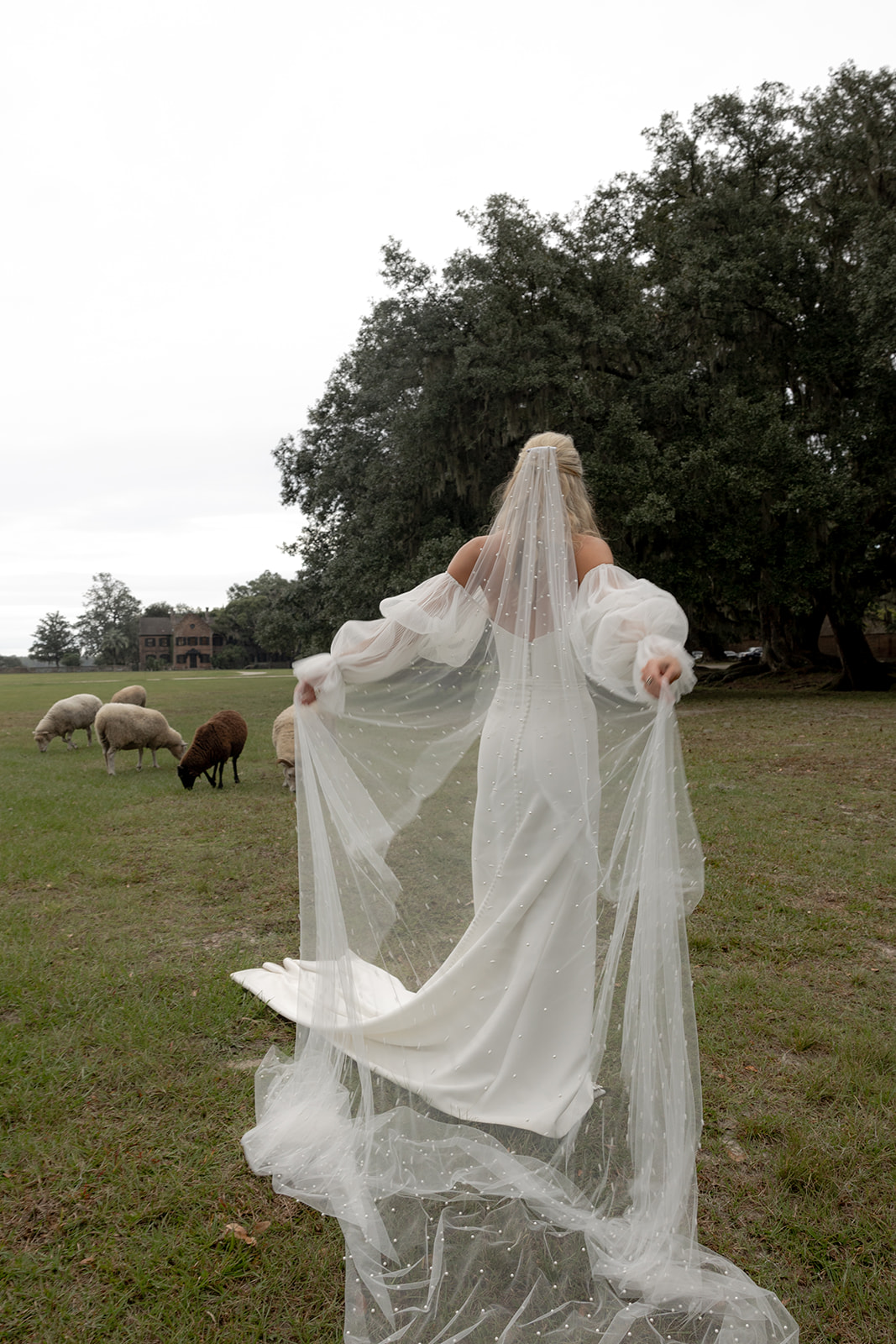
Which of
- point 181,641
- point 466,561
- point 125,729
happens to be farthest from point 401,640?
point 181,641

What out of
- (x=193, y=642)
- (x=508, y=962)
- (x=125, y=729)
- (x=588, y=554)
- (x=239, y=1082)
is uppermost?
(x=193, y=642)

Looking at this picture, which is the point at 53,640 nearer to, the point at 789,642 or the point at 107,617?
the point at 107,617

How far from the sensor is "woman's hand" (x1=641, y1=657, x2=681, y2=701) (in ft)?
8.67

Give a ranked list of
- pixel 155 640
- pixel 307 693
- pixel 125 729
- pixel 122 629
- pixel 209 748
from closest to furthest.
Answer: pixel 307 693, pixel 209 748, pixel 125 729, pixel 155 640, pixel 122 629

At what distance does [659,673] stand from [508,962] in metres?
1.12

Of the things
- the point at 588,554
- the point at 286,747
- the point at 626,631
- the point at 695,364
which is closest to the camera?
the point at 626,631

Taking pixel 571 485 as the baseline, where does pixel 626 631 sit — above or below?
below

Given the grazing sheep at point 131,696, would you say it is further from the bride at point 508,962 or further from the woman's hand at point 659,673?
the woman's hand at point 659,673

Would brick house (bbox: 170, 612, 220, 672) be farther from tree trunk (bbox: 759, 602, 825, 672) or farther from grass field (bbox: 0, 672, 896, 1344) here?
grass field (bbox: 0, 672, 896, 1344)

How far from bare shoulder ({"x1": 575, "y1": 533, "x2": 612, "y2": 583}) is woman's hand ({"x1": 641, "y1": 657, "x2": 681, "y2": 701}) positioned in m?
0.53

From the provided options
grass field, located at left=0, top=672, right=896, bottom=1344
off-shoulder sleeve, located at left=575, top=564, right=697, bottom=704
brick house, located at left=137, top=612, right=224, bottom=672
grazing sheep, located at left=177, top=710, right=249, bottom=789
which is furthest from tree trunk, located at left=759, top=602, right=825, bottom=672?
brick house, located at left=137, top=612, right=224, bottom=672

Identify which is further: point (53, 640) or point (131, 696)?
point (53, 640)

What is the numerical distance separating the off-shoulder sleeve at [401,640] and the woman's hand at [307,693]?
0.02m

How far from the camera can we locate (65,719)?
1463 cm
